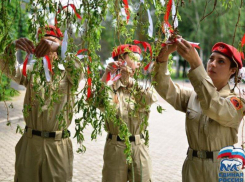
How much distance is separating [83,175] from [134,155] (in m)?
2.76

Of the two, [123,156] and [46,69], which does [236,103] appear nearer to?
[123,156]

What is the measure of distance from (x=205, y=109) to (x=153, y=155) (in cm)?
504

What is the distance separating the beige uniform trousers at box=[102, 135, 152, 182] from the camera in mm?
3635

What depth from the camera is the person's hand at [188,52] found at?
256 cm

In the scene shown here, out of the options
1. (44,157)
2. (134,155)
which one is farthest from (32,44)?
(134,155)

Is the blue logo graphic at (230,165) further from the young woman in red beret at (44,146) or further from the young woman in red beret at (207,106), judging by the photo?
the young woman in red beret at (44,146)

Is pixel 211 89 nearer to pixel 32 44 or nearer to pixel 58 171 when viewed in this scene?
pixel 32 44

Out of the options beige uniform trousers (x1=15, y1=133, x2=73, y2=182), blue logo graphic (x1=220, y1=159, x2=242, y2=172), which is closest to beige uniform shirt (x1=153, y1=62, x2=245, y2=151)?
blue logo graphic (x1=220, y1=159, x2=242, y2=172)

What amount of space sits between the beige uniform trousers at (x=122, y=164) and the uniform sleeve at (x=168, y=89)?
0.77 m

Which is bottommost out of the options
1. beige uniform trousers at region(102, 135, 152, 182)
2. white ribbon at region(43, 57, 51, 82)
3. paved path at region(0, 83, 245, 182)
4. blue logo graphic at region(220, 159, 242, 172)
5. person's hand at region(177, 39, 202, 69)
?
paved path at region(0, 83, 245, 182)

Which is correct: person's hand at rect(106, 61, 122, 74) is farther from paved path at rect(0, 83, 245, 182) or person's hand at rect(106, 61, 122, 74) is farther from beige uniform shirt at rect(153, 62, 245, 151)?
paved path at rect(0, 83, 245, 182)

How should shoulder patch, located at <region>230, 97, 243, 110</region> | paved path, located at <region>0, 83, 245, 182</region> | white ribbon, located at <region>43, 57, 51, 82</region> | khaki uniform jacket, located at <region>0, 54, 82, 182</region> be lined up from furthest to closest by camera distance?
paved path, located at <region>0, 83, 245, 182</region>, khaki uniform jacket, located at <region>0, 54, 82, 182</region>, shoulder patch, located at <region>230, 97, 243, 110</region>, white ribbon, located at <region>43, 57, 51, 82</region>

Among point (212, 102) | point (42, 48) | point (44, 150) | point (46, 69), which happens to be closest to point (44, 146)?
point (44, 150)

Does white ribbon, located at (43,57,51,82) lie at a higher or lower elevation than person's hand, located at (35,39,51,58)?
lower
